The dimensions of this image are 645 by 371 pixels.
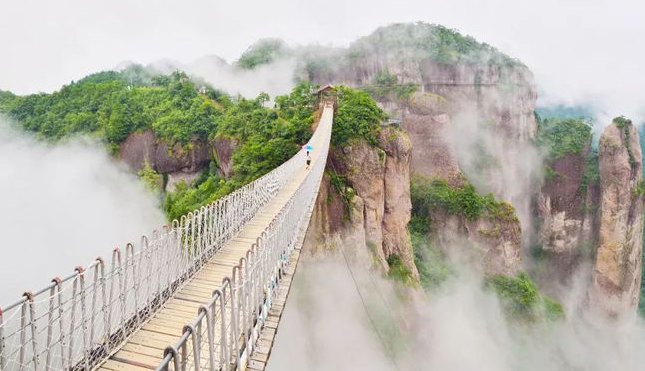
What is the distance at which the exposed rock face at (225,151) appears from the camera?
2294 centimetres

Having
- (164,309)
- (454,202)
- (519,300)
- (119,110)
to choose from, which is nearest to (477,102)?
(454,202)

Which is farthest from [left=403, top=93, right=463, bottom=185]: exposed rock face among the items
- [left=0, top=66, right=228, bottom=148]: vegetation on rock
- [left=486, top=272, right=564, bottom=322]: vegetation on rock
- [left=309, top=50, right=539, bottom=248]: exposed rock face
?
[left=0, top=66, right=228, bottom=148]: vegetation on rock

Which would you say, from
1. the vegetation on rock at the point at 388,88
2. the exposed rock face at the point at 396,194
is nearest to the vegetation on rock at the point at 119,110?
the exposed rock face at the point at 396,194

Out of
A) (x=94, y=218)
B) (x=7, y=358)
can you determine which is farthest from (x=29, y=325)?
(x=94, y=218)

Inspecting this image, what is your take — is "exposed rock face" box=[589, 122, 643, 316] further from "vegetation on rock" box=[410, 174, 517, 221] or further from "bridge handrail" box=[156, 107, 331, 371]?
"bridge handrail" box=[156, 107, 331, 371]

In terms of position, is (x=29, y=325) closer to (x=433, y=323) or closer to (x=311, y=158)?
(x=311, y=158)

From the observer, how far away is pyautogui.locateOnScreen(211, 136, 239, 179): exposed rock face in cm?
2294

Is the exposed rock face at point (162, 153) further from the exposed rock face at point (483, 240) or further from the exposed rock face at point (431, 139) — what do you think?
the exposed rock face at point (431, 139)

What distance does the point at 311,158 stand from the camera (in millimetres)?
16406

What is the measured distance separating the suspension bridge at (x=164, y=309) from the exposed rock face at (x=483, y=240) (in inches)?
1004

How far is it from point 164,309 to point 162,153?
23.5m

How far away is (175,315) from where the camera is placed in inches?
226

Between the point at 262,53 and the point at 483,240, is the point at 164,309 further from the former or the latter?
the point at 262,53

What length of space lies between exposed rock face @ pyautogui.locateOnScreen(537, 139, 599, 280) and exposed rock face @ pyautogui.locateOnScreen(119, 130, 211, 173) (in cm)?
3420
